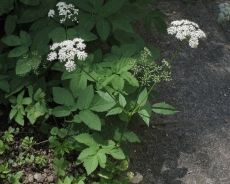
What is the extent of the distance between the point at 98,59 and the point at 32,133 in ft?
2.34

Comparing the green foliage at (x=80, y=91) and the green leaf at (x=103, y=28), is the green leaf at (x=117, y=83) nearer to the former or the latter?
the green foliage at (x=80, y=91)

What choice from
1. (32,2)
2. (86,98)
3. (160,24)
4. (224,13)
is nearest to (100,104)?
(86,98)

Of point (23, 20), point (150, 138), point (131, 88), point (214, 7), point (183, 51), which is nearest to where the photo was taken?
point (131, 88)

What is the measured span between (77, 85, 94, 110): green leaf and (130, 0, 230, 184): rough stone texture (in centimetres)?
67

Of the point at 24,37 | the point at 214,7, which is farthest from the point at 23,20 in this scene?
the point at 214,7

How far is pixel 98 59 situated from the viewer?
2.35 metres

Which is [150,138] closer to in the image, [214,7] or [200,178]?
[200,178]

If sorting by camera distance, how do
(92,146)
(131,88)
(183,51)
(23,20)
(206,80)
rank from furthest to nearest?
(183,51)
(206,80)
(23,20)
(131,88)
(92,146)

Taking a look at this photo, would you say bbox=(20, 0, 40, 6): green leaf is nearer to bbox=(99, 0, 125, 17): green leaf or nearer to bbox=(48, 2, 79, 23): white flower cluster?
bbox=(48, 2, 79, 23): white flower cluster

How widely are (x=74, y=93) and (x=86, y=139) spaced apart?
28 cm

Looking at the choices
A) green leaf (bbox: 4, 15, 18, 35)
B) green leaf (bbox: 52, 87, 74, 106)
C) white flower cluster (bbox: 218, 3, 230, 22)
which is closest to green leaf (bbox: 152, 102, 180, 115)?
green leaf (bbox: 52, 87, 74, 106)

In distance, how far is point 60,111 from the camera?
84.7 inches

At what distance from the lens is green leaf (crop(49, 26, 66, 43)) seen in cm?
218

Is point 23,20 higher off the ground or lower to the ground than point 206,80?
higher
